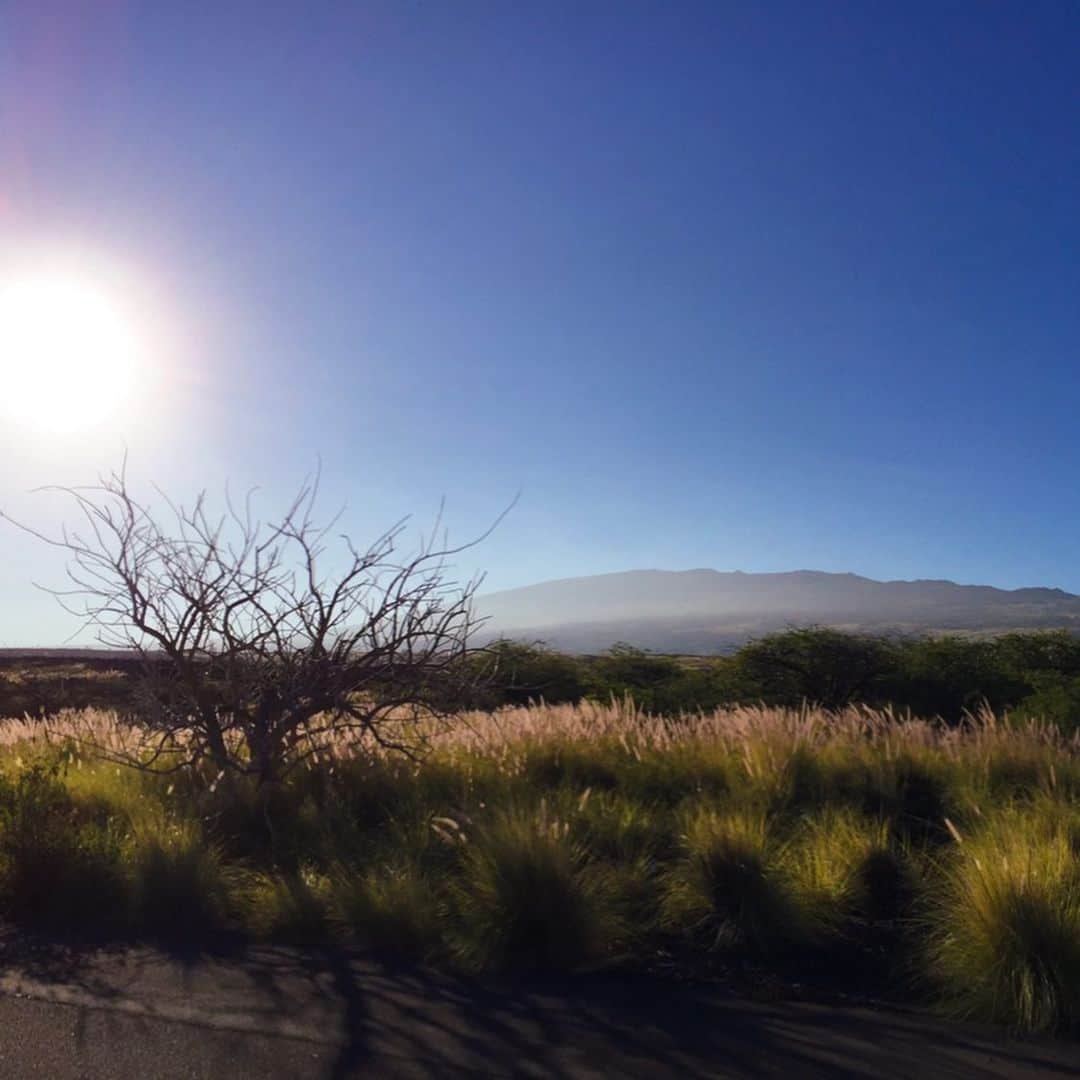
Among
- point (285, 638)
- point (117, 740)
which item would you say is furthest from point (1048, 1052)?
point (117, 740)

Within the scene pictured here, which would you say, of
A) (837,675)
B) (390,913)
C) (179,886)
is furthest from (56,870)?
(837,675)

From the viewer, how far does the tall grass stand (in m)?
5.07

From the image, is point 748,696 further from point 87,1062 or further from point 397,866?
point 87,1062

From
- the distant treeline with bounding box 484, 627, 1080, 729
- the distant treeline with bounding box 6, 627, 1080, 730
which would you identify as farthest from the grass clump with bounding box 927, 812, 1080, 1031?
the distant treeline with bounding box 484, 627, 1080, 729

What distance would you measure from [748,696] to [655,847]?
450 inches

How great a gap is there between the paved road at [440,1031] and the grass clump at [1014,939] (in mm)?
193

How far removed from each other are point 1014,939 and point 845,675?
13942mm

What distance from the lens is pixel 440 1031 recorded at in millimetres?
4344

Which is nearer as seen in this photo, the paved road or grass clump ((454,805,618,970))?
the paved road

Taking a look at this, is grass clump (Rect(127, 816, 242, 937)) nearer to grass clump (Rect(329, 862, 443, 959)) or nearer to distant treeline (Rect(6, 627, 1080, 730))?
grass clump (Rect(329, 862, 443, 959))

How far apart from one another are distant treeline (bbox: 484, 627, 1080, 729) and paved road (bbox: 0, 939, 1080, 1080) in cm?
1036

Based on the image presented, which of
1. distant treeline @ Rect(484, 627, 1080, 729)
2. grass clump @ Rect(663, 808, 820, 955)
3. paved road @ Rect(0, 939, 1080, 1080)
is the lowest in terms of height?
paved road @ Rect(0, 939, 1080, 1080)

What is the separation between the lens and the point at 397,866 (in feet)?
21.0

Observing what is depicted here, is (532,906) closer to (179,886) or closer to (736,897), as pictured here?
(736,897)
